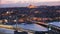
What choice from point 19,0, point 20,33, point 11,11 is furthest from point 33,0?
point 20,33

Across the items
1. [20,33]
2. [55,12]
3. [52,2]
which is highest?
→ [52,2]

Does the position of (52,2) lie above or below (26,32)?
above

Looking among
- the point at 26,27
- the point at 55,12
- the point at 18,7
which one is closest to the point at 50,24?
the point at 55,12

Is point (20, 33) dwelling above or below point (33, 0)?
below

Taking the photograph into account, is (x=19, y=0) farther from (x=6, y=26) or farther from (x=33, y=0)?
(x=6, y=26)

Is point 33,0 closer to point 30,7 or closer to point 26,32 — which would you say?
point 30,7

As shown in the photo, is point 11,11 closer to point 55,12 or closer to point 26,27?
point 26,27

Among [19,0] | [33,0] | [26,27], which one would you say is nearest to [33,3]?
[33,0]
